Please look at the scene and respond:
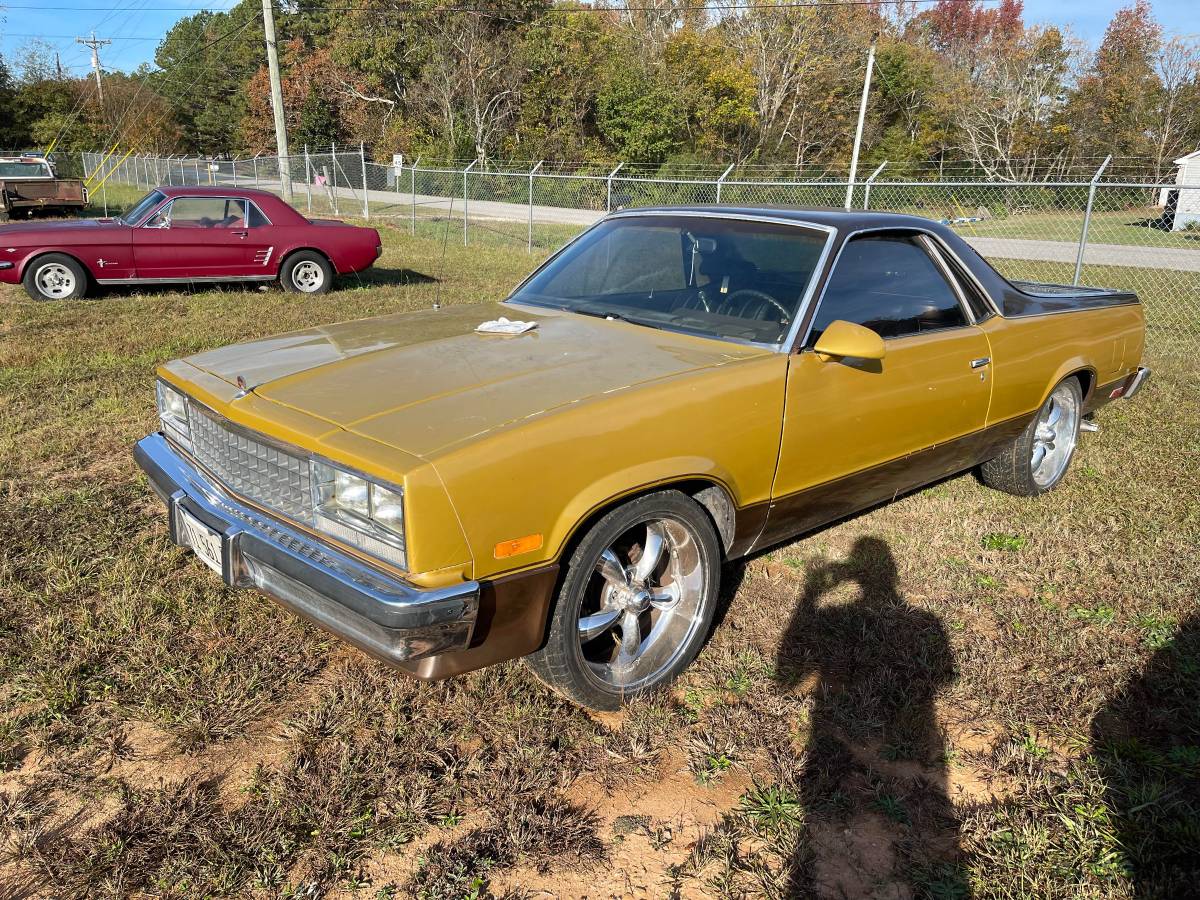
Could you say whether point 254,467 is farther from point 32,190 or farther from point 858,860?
point 32,190

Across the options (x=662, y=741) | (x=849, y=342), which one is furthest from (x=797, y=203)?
(x=662, y=741)

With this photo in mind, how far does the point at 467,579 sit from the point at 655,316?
1.59 m

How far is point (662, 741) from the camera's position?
2666 millimetres

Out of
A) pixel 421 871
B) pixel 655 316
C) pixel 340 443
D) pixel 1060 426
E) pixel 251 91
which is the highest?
pixel 251 91

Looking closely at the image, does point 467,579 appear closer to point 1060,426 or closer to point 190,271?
point 1060,426

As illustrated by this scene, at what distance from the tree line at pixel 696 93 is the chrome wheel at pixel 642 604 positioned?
3396cm

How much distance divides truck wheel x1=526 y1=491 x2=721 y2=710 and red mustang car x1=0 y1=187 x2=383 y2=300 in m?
8.91

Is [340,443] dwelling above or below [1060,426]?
above

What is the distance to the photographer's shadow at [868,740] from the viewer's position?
2.22 m

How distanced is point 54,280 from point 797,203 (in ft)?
34.9

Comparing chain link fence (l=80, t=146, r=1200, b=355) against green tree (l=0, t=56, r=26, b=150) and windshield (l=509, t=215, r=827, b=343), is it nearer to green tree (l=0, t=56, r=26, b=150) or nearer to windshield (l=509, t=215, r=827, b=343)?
windshield (l=509, t=215, r=827, b=343)

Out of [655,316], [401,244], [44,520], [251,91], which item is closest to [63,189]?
[401,244]

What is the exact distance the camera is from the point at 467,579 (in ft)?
7.30

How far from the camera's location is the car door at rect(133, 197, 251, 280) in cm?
978
